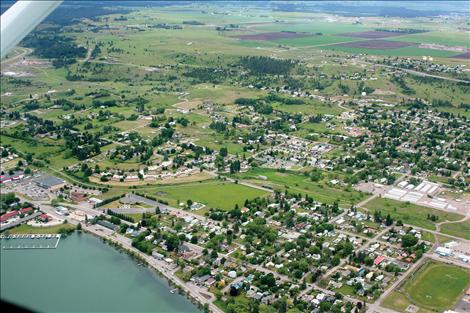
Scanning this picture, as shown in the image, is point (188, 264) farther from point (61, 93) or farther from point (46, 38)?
point (46, 38)

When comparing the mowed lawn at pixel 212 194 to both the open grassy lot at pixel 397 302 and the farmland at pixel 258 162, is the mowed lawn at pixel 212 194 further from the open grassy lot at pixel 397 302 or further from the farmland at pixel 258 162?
the open grassy lot at pixel 397 302

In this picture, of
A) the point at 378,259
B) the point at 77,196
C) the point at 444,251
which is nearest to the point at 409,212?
the point at 444,251

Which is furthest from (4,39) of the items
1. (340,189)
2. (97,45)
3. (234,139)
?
(97,45)

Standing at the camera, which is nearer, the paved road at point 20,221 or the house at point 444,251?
the house at point 444,251

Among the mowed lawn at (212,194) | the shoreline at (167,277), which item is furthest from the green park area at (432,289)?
the mowed lawn at (212,194)

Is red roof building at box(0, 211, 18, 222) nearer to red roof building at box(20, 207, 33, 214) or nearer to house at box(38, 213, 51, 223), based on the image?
red roof building at box(20, 207, 33, 214)

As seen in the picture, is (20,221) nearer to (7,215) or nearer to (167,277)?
(7,215)
